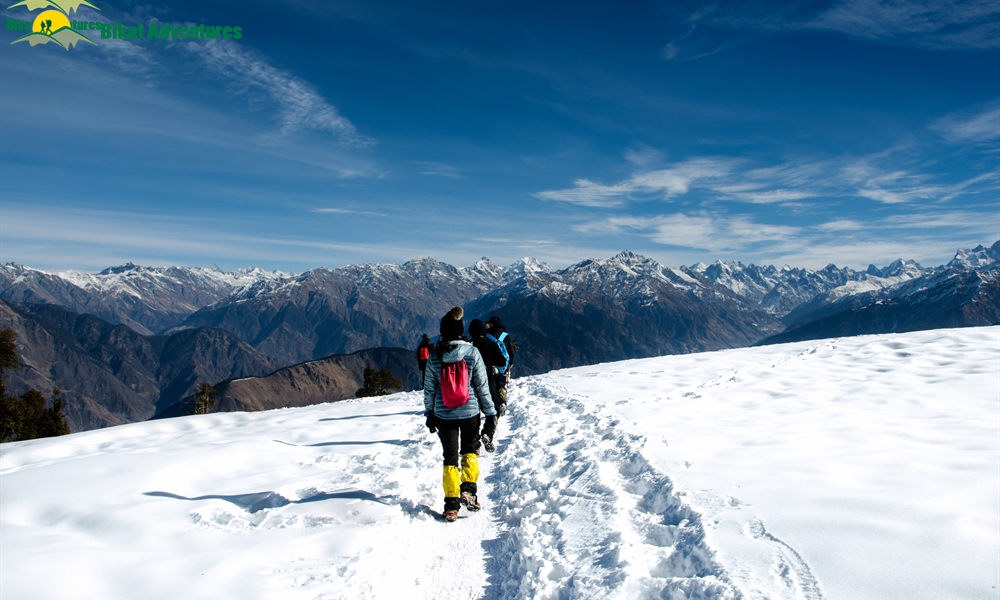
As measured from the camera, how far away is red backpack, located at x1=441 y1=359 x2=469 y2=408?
26.3 ft

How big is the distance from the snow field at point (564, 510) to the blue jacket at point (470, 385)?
5.90ft

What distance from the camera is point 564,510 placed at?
7766 millimetres

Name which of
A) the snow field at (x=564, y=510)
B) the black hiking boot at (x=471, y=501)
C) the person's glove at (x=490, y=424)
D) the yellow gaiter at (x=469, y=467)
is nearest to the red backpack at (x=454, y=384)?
the person's glove at (x=490, y=424)

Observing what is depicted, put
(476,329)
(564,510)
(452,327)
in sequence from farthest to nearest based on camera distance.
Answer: (476,329), (452,327), (564,510)

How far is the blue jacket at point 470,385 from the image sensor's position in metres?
8.01

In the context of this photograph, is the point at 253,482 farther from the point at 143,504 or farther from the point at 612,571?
the point at 612,571

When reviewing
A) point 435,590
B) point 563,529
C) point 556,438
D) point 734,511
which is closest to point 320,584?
point 435,590

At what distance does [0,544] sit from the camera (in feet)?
21.0

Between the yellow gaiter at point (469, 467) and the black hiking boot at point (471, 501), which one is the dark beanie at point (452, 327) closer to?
the yellow gaiter at point (469, 467)

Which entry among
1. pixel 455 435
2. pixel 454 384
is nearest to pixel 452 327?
pixel 454 384

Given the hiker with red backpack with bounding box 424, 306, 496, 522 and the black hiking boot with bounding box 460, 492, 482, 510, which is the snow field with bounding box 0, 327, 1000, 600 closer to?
the black hiking boot with bounding box 460, 492, 482, 510

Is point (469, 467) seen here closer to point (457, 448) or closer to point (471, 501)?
point (457, 448)

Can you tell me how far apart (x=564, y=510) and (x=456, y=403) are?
2455mm

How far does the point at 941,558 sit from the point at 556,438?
27.9ft
